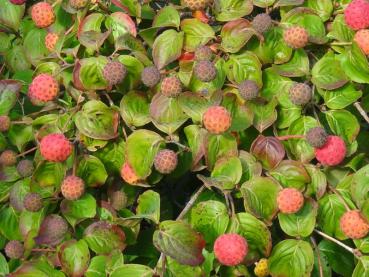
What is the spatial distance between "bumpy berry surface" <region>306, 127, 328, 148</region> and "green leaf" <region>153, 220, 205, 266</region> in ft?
1.20

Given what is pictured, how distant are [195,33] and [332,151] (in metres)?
0.51

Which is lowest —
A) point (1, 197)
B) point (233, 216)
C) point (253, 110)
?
point (1, 197)

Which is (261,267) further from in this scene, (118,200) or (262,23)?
(262,23)

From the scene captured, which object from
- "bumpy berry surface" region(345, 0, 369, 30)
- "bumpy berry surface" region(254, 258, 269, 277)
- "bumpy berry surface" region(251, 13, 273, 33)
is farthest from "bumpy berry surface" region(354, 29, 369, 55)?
"bumpy berry surface" region(254, 258, 269, 277)

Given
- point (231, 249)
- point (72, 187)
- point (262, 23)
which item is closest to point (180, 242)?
point (231, 249)

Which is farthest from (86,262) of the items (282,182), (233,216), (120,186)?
(282,182)

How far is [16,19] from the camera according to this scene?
231cm

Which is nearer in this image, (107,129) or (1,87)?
(107,129)

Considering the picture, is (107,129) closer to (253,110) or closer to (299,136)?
(253,110)

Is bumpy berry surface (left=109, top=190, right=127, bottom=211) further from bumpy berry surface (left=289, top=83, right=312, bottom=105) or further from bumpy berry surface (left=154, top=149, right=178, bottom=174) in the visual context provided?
bumpy berry surface (left=289, top=83, right=312, bottom=105)

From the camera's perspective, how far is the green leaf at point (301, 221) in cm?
187

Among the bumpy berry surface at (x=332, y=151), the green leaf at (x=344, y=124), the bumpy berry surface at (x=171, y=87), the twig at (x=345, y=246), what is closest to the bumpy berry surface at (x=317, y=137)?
the bumpy berry surface at (x=332, y=151)

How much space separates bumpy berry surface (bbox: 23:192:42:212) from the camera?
1.98 meters

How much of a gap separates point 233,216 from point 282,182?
164mm
